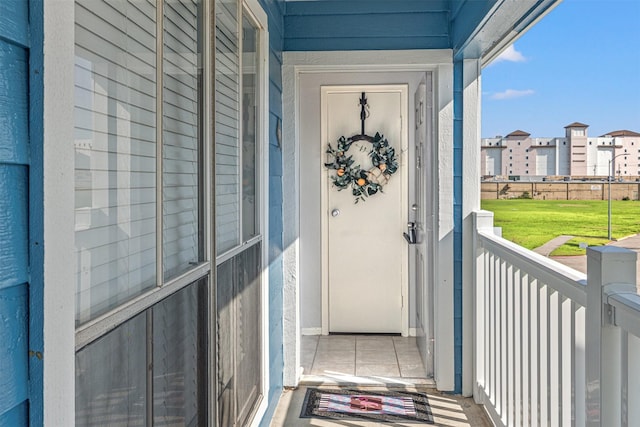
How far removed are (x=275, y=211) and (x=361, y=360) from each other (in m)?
1.52

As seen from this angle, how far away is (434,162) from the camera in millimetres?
3525

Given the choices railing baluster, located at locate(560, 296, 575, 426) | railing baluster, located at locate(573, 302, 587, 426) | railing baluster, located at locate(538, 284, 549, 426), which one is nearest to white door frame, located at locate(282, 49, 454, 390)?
railing baluster, located at locate(538, 284, 549, 426)

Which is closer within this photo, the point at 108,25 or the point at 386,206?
the point at 108,25

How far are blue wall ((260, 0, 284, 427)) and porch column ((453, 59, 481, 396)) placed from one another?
1.05 metres

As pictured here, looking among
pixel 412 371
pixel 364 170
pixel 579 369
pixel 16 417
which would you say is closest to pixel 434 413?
pixel 412 371

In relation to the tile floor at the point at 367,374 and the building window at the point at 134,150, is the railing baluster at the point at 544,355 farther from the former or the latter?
the building window at the point at 134,150

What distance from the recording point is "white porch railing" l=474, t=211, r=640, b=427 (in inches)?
57.8

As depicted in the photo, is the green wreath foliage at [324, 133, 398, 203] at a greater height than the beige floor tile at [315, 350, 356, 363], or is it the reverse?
the green wreath foliage at [324, 133, 398, 203]

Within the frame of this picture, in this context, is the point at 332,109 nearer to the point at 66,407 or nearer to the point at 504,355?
the point at 504,355

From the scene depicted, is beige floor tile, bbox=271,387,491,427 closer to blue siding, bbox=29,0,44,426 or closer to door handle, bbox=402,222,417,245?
door handle, bbox=402,222,417,245

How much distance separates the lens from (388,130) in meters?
4.69

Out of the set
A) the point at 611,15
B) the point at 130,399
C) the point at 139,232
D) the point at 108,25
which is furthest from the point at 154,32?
the point at 611,15

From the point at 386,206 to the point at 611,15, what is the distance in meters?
3.17

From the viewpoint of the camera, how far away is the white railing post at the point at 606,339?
4.85ft
